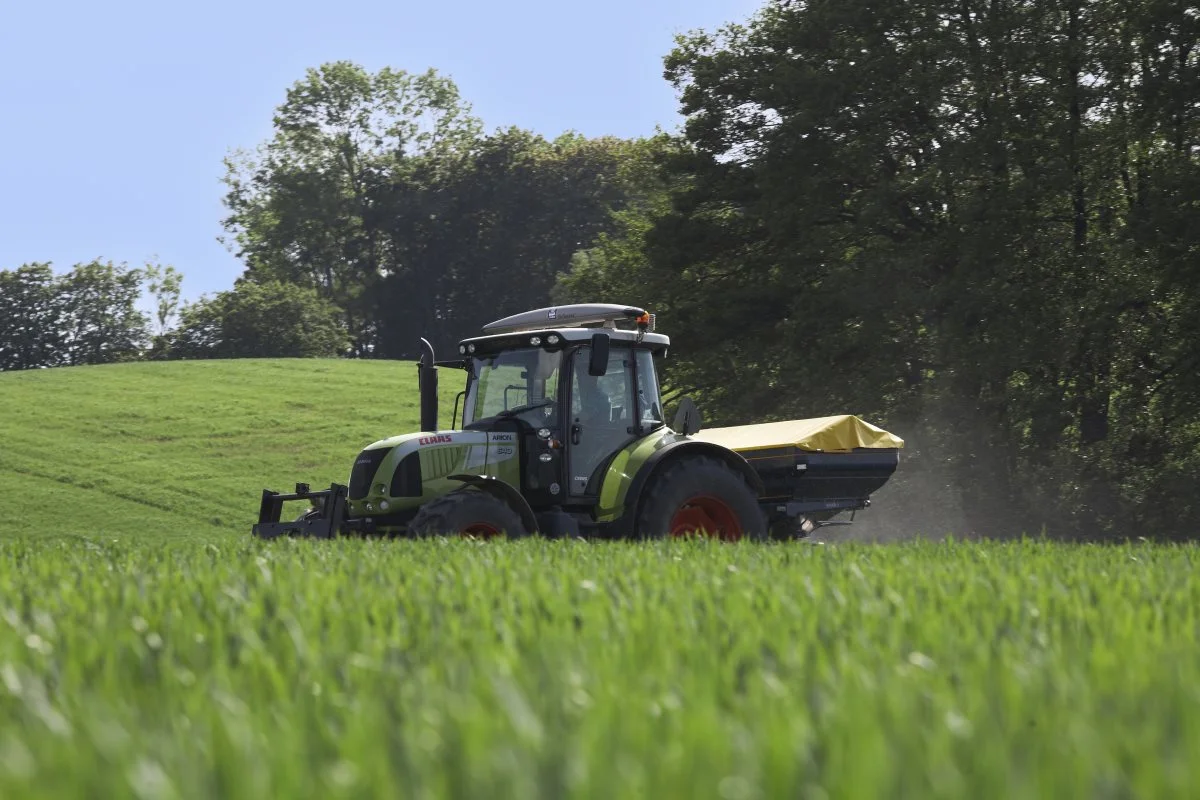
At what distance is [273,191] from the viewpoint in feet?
271

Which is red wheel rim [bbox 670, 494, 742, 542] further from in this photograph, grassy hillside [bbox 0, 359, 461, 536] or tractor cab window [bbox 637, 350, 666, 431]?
grassy hillside [bbox 0, 359, 461, 536]

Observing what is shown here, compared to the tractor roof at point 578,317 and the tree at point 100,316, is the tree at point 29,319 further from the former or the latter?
the tractor roof at point 578,317

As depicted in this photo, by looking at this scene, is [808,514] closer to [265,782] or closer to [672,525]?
[672,525]

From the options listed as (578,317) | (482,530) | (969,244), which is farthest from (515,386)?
(969,244)

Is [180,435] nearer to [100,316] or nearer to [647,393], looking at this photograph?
[647,393]

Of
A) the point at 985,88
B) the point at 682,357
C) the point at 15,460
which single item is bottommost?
the point at 15,460

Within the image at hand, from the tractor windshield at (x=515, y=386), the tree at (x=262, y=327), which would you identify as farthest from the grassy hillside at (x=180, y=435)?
the tractor windshield at (x=515, y=386)

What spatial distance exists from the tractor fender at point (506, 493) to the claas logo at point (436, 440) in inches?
20.2

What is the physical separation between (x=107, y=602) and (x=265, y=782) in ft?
12.2

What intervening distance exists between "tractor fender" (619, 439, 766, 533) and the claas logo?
1.70 metres

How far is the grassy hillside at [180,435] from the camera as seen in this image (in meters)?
34.1

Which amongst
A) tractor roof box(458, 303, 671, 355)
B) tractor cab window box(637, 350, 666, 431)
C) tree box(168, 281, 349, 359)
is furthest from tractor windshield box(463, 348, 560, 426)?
tree box(168, 281, 349, 359)

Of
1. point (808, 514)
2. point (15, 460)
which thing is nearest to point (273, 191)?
point (15, 460)

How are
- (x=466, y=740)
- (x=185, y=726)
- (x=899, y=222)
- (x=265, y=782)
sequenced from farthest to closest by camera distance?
(x=899, y=222)
(x=185, y=726)
(x=466, y=740)
(x=265, y=782)
